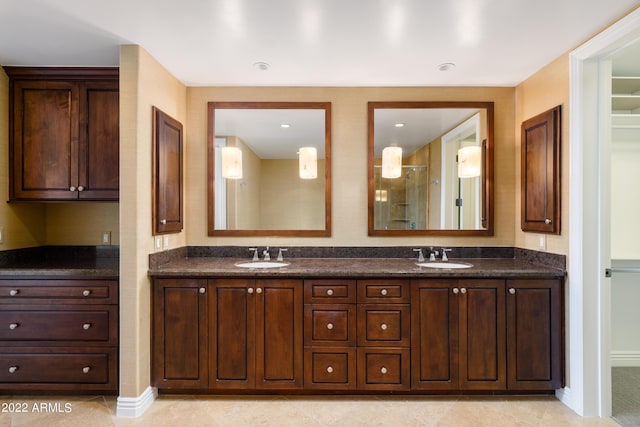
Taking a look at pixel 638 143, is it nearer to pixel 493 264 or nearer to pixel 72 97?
pixel 493 264

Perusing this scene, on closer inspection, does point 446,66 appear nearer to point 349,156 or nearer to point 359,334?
point 349,156

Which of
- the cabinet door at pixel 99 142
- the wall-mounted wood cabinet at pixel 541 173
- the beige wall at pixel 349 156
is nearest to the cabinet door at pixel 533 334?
the wall-mounted wood cabinet at pixel 541 173

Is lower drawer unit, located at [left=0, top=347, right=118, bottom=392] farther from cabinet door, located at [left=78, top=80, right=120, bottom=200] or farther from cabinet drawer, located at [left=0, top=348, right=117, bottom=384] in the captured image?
cabinet door, located at [left=78, top=80, right=120, bottom=200]

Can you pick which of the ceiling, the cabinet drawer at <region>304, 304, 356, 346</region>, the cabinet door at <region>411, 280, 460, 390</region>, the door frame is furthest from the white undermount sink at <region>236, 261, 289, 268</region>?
the door frame

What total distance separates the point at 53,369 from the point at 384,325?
7.62 feet

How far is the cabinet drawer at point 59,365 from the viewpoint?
7.83ft

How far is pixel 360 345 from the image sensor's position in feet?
7.95

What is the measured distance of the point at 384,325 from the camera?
242cm

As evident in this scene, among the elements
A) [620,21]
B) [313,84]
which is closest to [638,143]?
[620,21]

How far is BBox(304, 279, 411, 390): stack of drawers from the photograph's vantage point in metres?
2.42

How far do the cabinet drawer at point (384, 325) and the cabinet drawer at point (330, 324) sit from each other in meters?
0.07

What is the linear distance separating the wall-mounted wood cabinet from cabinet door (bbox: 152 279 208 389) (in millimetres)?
2536

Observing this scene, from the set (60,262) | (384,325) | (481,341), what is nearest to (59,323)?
(60,262)

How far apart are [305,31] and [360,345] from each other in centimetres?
210
